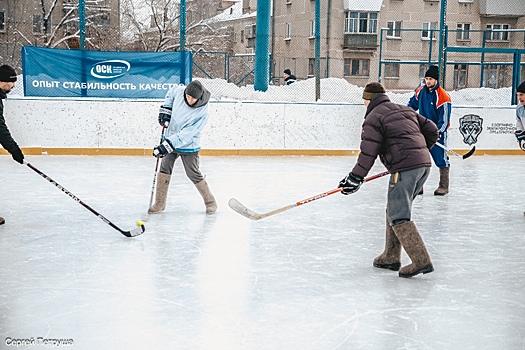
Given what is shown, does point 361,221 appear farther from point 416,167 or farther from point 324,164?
point 324,164

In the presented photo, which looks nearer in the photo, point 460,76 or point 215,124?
point 215,124

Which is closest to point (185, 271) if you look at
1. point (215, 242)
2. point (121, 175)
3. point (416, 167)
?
point (215, 242)

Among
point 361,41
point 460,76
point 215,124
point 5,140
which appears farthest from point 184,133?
point 361,41

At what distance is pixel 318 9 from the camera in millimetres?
11156

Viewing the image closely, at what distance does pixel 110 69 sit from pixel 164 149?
16.0 ft

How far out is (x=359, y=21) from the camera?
22.4 m

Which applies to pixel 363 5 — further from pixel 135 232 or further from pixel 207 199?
pixel 135 232

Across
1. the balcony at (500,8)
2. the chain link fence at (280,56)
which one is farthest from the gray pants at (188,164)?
the balcony at (500,8)

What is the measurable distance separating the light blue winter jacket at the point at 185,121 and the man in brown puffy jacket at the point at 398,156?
199 cm

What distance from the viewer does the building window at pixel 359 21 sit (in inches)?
853

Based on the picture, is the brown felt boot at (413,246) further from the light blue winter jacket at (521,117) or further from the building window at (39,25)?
the building window at (39,25)

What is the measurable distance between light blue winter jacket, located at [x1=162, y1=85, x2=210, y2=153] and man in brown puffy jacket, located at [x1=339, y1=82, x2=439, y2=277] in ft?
6.51

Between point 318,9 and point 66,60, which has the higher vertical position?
point 318,9

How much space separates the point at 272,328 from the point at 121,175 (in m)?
5.20
